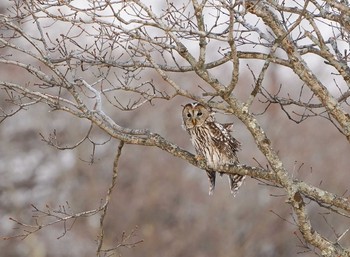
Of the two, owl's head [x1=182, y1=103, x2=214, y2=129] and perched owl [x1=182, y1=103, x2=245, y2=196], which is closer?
perched owl [x1=182, y1=103, x2=245, y2=196]

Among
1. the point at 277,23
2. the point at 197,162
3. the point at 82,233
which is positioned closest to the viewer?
the point at 277,23

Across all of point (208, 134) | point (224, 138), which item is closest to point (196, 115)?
point (208, 134)

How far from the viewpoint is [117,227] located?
100 feet

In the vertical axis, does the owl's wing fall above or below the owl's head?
below

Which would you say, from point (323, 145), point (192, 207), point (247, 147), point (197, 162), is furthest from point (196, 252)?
point (197, 162)

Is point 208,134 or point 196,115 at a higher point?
point 196,115

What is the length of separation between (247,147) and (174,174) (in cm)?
262

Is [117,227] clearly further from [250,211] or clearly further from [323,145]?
[323,145]

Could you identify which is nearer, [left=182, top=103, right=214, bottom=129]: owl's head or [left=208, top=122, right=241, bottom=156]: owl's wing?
[left=208, top=122, right=241, bottom=156]: owl's wing

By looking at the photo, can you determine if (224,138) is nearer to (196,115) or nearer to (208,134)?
(208,134)

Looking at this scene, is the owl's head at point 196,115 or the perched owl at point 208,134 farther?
the owl's head at point 196,115

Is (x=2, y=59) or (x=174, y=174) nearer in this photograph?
(x=2, y=59)

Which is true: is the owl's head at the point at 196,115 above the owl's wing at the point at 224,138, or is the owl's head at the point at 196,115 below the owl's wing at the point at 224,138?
above

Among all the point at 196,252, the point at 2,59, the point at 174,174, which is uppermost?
the point at 174,174
